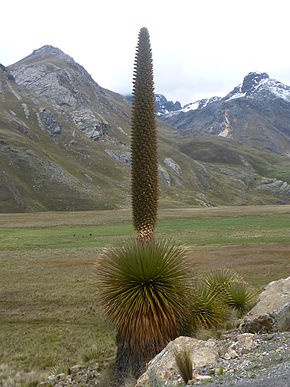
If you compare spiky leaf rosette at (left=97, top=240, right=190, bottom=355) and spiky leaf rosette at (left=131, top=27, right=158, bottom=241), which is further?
spiky leaf rosette at (left=97, top=240, right=190, bottom=355)

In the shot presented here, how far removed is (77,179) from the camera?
490ft

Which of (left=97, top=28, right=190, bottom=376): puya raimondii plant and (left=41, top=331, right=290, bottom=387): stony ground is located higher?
(left=97, top=28, right=190, bottom=376): puya raimondii plant

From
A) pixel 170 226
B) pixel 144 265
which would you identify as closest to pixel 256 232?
pixel 170 226

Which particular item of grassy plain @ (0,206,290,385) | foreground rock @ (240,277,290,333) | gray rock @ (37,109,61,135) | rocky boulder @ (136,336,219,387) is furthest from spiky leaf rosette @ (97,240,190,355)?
gray rock @ (37,109,61,135)

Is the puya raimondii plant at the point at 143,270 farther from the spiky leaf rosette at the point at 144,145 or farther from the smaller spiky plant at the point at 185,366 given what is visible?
the smaller spiky plant at the point at 185,366

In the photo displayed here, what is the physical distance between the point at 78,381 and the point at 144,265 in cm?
475

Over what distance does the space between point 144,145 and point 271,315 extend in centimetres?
575

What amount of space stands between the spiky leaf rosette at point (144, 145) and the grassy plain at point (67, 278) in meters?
3.37

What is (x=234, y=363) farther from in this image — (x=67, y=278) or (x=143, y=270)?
(x=67, y=278)

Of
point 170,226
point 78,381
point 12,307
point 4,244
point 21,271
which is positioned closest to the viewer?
point 78,381

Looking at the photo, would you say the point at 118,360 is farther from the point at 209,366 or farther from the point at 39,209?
the point at 39,209

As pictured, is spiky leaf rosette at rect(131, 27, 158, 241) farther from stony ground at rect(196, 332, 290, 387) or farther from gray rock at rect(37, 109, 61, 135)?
gray rock at rect(37, 109, 61, 135)

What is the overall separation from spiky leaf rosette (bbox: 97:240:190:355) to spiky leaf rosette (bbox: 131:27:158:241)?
858mm

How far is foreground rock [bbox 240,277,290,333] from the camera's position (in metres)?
11.3
